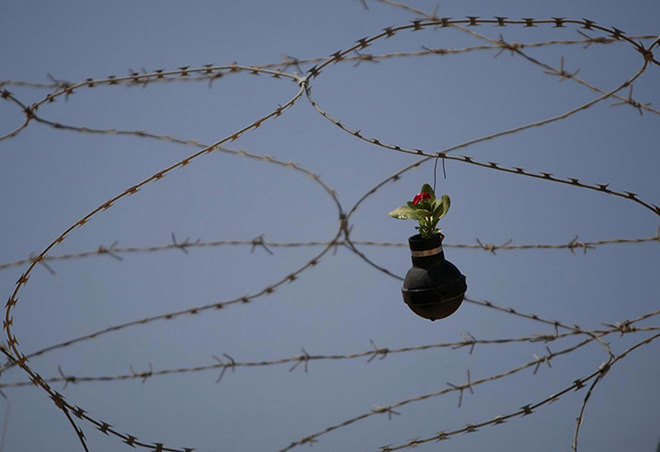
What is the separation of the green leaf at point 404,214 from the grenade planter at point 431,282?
6 cm

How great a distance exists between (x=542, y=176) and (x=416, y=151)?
330 millimetres

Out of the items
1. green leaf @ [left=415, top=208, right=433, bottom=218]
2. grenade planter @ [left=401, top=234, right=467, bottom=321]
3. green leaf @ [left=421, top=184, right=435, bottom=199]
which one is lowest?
grenade planter @ [left=401, top=234, right=467, bottom=321]

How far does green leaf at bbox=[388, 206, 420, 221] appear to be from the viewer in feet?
7.68

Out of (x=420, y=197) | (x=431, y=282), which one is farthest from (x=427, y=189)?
(x=431, y=282)

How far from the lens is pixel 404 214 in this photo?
234cm

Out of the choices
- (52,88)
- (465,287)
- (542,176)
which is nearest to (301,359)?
(465,287)

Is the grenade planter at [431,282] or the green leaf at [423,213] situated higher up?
the green leaf at [423,213]

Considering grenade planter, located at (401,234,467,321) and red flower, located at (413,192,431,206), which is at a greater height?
red flower, located at (413,192,431,206)

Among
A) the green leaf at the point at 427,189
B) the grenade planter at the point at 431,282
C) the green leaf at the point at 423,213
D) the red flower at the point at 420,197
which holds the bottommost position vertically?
the grenade planter at the point at 431,282

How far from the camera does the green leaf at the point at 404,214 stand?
92.2 inches

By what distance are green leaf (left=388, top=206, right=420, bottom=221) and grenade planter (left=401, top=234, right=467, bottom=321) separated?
2.4 inches

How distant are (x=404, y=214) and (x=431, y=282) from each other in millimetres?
203

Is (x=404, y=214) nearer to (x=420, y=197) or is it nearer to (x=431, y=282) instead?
(x=420, y=197)

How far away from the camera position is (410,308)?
2.38 metres
